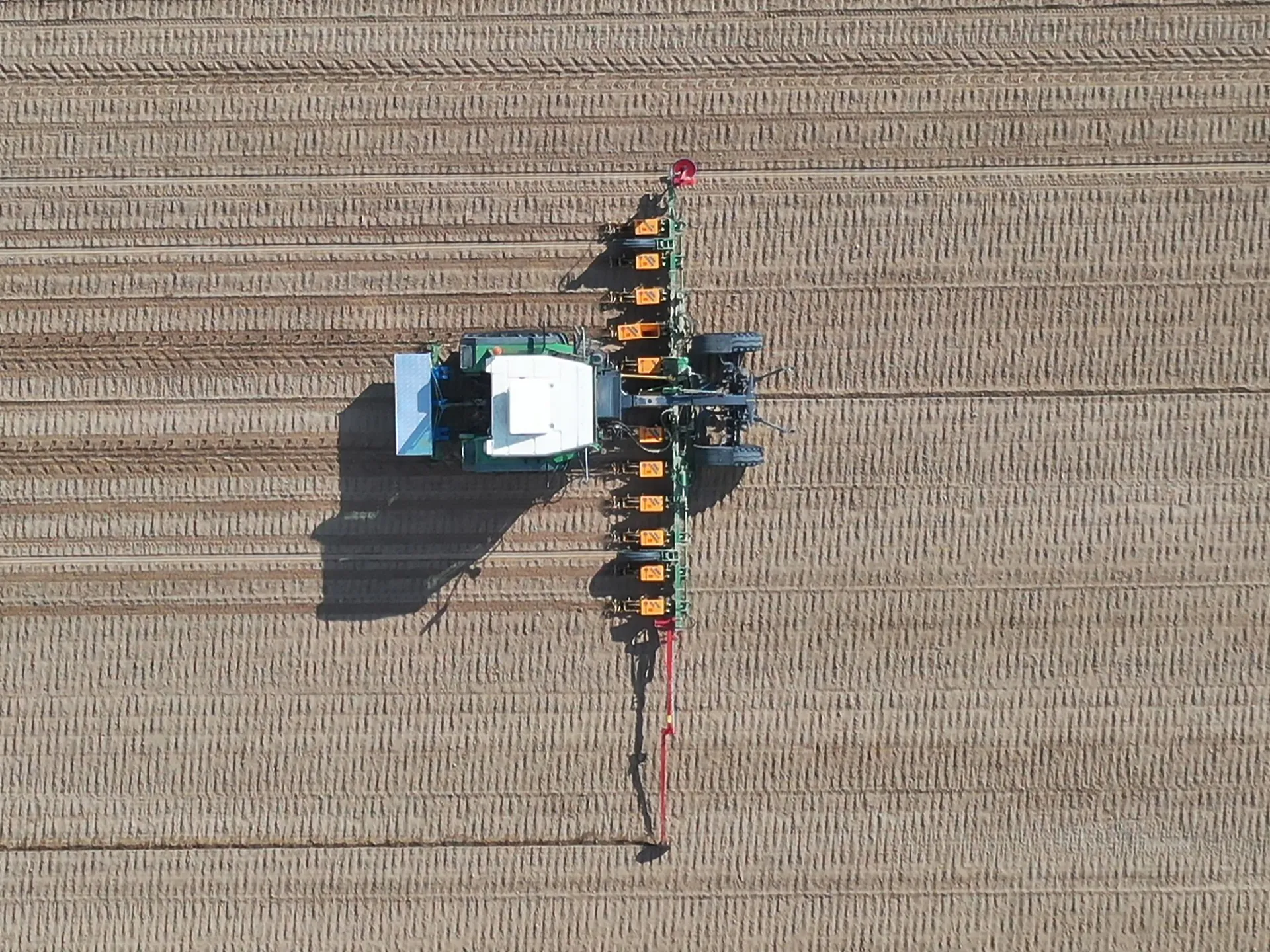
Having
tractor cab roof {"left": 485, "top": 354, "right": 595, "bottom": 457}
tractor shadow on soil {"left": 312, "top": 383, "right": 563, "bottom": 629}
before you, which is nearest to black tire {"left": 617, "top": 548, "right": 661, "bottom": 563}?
tractor shadow on soil {"left": 312, "top": 383, "right": 563, "bottom": 629}

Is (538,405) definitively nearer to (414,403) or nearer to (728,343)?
(414,403)

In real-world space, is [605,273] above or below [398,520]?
above

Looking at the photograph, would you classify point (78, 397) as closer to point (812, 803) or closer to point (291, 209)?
point (291, 209)

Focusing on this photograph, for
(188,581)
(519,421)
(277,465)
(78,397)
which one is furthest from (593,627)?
(78,397)

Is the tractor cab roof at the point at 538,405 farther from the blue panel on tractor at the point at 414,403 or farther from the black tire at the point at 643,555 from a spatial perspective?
the black tire at the point at 643,555

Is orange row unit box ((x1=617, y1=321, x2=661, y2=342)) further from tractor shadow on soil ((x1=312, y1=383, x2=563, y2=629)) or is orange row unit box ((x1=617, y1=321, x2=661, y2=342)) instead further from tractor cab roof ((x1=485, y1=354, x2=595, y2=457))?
tractor shadow on soil ((x1=312, y1=383, x2=563, y2=629))

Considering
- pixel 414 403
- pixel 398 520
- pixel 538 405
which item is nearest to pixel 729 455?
pixel 538 405
